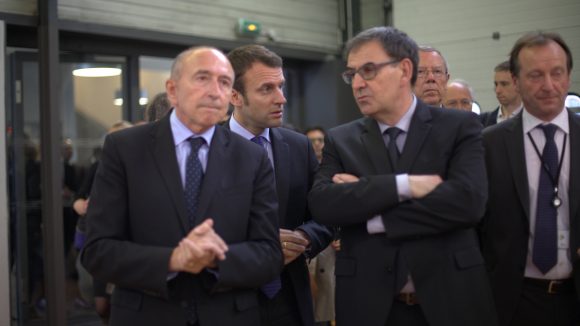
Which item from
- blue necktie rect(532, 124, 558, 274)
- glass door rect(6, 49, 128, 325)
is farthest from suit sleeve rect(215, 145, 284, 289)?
glass door rect(6, 49, 128, 325)

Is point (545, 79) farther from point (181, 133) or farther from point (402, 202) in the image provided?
point (181, 133)

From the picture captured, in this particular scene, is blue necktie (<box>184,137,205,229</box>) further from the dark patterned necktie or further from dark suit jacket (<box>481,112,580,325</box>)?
dark suit jacket (<box>481,112,580,325</box>)

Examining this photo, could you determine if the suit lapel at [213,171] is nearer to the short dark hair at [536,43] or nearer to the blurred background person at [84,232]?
the short dark hair at [536,43]

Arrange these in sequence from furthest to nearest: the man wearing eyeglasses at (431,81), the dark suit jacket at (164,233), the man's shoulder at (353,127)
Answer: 1. the man wearing eyeglasses at (431,81)
2. the man's shoulder at (353,127)
3. the dark suit jacket at (164,233)

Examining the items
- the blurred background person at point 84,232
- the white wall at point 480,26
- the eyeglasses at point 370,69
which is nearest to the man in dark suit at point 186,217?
the eyeglasses at point 370,69

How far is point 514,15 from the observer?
23.4 ft

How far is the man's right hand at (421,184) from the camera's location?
2.33 metres

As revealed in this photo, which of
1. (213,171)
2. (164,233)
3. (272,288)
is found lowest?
(272,288)

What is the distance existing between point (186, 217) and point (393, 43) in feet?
3.62

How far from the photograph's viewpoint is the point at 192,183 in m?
2.29

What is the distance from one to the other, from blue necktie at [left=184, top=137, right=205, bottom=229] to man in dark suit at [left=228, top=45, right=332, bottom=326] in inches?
24.3

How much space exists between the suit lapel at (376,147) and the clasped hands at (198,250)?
28.5 inches

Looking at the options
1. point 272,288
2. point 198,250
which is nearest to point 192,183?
point 198,250

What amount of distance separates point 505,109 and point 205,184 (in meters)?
3.12
